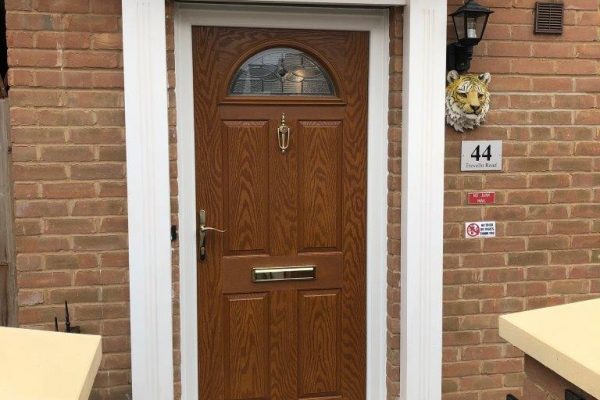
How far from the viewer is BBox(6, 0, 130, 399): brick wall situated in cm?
294

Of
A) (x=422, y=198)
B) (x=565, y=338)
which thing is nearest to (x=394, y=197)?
(x=422, y=198)

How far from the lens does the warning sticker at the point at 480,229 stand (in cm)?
340

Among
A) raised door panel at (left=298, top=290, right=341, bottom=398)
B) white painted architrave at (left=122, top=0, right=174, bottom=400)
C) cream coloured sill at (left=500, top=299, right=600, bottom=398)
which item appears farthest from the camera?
raised door panel at (left=298, top=290, right=341, bottom=398)

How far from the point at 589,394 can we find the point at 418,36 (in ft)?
7.00

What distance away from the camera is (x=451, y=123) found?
10.8 feet

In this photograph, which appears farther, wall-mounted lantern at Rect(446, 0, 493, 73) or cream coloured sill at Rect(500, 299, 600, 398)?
wall-mounted lantern at Rect(446, 0, 493, 73)

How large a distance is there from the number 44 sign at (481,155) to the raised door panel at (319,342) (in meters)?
1.02

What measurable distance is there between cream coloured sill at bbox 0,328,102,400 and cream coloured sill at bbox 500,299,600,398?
1124mm

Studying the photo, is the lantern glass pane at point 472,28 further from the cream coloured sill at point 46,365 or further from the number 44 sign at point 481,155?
the cream coloured sill at point 46,365

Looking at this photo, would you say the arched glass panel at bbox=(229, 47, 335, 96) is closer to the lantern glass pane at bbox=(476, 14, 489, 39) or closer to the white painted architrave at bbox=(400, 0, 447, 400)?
the white painted architrave at bbox=(400, 0, 447, 400)

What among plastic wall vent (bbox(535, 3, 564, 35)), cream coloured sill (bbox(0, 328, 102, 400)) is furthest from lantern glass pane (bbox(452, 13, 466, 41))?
cream coloured sill (bbox(0, 328, 102, 400))

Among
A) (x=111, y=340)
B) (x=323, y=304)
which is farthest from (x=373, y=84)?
(x=111, y=340)

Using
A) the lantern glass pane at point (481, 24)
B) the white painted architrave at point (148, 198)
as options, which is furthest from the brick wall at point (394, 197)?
the white painted architrave at point (148, 198)

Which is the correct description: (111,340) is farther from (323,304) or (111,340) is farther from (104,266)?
(323,304)
